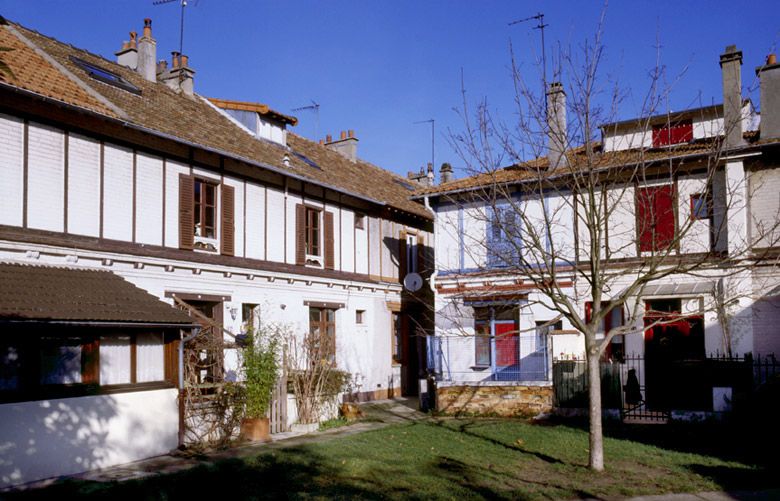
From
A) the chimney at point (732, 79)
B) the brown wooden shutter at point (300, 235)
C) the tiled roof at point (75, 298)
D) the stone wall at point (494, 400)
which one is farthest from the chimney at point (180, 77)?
the chimney at point (732, 79)

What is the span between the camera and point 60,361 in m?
12.2

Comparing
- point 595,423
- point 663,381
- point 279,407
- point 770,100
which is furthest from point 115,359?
→ point 770,100

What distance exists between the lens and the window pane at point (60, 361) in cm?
1196

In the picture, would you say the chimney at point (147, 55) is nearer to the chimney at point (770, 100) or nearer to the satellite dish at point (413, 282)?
the satellite dish at point (413, 282)

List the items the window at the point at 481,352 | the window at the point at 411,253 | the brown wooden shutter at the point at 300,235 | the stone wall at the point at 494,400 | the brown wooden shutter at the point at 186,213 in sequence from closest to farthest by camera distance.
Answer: the brown wooden shutter at the point at 186,213
the stone wall at the point at 494,400
the window at the point at 481,352
the brown wooden shutter at the point at 300,235
the window at the point at 411,253

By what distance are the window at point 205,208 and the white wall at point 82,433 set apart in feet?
15.0

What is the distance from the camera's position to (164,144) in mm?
16203

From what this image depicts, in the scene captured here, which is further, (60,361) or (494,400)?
(494,400)

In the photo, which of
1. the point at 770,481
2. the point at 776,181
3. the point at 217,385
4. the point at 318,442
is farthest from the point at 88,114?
the point at 776,181

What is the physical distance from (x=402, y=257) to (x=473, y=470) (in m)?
14.4

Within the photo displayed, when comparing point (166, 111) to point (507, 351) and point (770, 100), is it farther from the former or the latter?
point (770, 100)

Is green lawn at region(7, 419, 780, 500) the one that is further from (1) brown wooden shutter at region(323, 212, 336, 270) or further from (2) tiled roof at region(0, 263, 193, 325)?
(1) brown wooden shutter at region(323, 212, 336, 270)

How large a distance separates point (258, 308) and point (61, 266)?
5.85 meters

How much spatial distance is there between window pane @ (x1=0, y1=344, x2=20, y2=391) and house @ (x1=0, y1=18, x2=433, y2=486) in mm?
22
